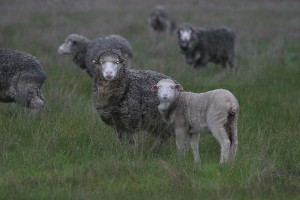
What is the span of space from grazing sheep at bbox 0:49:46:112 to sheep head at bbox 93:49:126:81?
5.89ft

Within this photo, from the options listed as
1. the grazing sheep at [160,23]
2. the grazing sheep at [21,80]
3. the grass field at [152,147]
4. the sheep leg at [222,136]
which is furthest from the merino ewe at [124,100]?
the grazing sheep at [160,23]

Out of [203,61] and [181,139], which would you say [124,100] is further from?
[203,61]

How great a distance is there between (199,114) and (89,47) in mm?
5314

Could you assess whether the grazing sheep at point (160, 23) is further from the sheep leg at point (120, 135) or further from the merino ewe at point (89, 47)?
the sheep leg at point (120, 135)

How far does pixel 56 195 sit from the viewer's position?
5656 mm

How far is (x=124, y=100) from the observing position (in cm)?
750

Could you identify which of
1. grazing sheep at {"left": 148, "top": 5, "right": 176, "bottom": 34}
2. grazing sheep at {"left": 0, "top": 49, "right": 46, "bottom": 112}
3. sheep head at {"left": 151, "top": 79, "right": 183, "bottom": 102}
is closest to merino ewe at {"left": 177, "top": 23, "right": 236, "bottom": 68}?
grazing sheep at {"left": 0, "top": 49, "right": 46, "bottom": 112}

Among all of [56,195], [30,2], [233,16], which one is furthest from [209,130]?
→ [30,2]

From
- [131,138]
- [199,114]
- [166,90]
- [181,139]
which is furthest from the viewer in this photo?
[131,138]

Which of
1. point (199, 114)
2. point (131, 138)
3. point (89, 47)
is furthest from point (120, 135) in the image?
point (89, 47)

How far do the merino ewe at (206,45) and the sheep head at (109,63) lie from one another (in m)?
6.47

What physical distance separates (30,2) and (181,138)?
87.5ft

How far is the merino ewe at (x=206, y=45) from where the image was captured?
13.9 metres

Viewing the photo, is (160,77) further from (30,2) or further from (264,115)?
(30,2)
